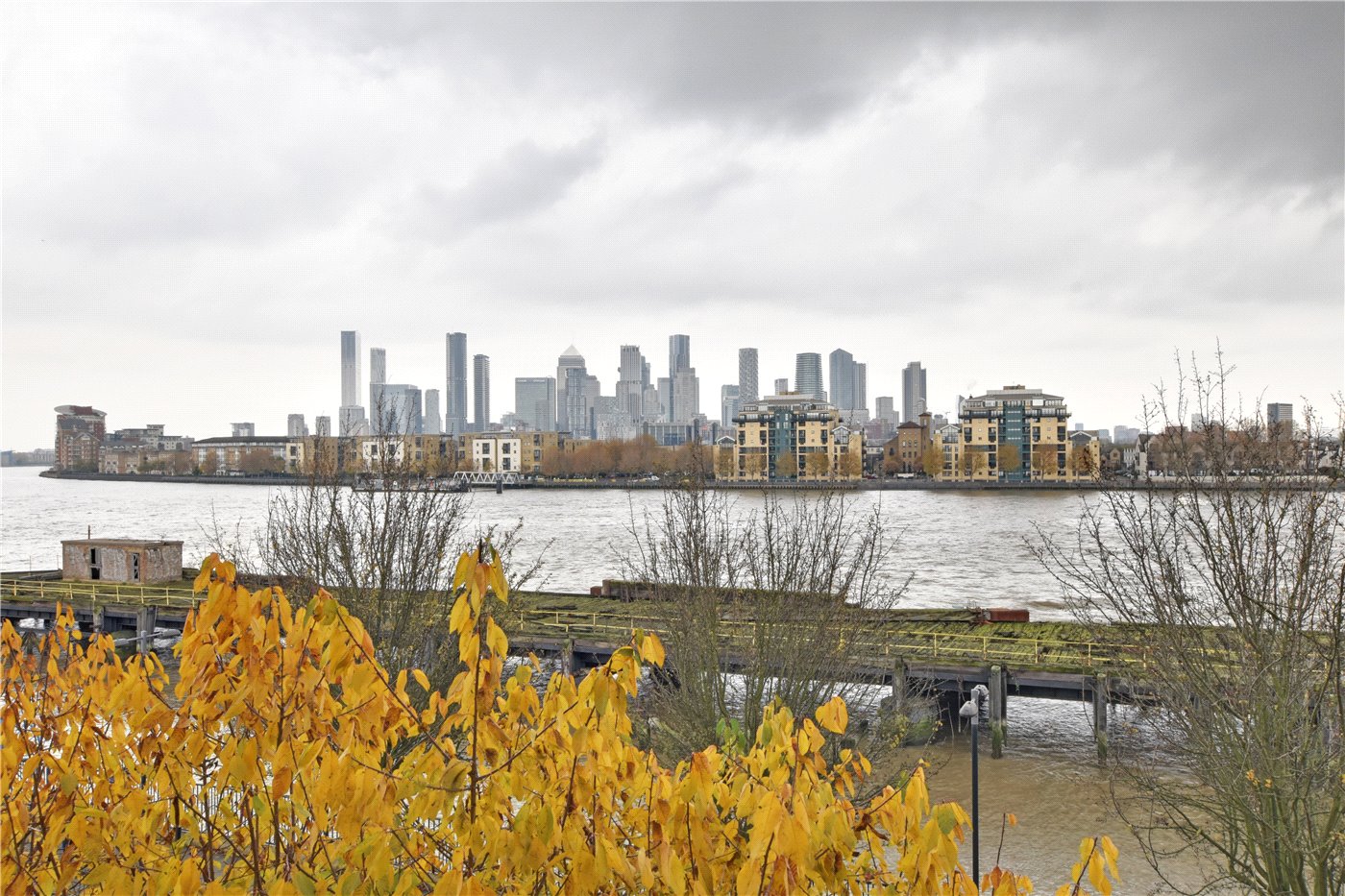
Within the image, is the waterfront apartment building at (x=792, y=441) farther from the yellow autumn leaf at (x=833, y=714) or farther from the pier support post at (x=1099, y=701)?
the yellow autumn leaf at (x=833, y=714)

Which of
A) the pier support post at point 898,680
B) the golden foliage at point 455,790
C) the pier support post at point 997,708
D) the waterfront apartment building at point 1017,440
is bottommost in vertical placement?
the pier support post at point 997,708

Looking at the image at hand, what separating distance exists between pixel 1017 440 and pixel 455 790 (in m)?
158

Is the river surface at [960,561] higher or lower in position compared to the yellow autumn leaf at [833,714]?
lower

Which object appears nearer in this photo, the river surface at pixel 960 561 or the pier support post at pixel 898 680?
the river surface at pixel 960 561

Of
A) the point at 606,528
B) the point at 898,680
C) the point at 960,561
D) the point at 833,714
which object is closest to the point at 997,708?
the point at 898,680

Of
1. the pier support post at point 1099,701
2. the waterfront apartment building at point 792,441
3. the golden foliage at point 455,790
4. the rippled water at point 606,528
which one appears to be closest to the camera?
the golden foliage at point 455,790

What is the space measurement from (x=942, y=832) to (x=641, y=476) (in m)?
171

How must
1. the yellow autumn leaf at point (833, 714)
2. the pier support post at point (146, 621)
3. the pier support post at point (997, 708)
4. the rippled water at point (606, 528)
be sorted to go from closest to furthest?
1. the yellow autumn leaf at point (833, 714)
2. the pier support post at point (997, 708)
3. the pier support post at point (146, 621)
4. the rippled water at point (606, 528)

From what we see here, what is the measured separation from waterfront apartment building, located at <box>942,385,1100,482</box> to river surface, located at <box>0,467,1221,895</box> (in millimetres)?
17728

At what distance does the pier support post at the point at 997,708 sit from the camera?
2220 cm

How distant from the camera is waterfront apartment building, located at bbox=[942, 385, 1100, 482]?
5768 inches

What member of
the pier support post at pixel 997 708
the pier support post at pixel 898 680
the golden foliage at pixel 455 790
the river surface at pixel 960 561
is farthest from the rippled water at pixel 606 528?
the golden foliage at pixel 455 790

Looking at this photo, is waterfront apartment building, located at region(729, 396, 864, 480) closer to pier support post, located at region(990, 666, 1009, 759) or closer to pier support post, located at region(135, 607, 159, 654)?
pier support post, located at region(135, 607, 159, 654)

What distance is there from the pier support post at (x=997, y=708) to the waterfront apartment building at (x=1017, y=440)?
13160cm
